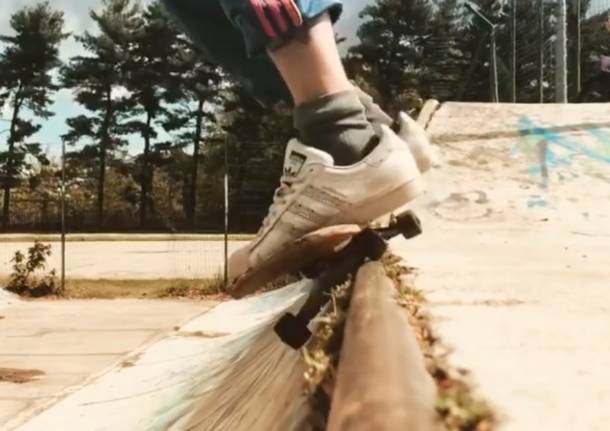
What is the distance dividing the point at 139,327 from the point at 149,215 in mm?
24020

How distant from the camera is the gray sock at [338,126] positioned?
1496 mm

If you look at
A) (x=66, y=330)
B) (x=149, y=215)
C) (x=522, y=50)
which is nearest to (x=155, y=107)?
(x=149, y=215)

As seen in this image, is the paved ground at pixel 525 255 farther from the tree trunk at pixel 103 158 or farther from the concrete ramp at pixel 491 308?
the tree trunk at pixel 103 158

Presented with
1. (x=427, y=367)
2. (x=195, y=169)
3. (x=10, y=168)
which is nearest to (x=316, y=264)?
(x=427, y=367)

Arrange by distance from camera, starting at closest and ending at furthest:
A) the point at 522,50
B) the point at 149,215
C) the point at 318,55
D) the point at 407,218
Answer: the point at 318,55, the point at 407,218, the point at 522,50, the point at 149,215

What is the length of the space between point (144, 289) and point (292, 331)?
9.44 meters

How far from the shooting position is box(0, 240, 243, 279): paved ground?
1339 centimetres

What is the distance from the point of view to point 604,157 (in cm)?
316

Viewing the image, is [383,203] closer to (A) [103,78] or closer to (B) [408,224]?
(B) [408,224]

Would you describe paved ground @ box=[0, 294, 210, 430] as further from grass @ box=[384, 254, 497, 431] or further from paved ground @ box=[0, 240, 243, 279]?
paved ground @ box=[0, 240, 243, 279]

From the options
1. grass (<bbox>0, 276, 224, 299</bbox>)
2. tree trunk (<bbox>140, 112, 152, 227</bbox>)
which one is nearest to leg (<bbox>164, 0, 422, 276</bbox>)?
grass (<bbox>0, 276, 224, 299</bbox>)

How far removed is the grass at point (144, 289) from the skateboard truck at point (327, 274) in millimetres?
8391

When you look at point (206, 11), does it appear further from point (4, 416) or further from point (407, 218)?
point (4, 416)

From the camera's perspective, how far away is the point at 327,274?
1528 mm
